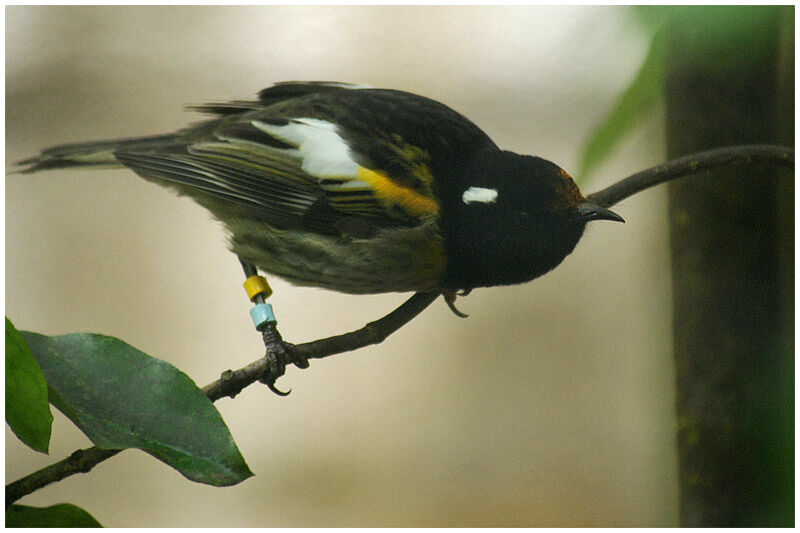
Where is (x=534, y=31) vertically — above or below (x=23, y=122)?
above

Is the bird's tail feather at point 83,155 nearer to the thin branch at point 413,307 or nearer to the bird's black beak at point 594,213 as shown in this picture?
the thin branch at point 413,307

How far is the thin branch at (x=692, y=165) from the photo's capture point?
103cm

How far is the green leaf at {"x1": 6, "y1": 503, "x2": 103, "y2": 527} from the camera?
0.84 meters

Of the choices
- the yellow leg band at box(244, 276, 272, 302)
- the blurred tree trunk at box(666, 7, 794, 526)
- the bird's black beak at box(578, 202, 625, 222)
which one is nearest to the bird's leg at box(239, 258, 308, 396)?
the yellow leg band at box(244, 276, 272, 302)

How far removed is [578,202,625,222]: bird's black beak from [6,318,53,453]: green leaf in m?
0.68

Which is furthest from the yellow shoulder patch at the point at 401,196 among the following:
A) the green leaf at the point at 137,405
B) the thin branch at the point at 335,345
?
the green leaf at the point at 137,405

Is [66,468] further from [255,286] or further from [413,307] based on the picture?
[413,307]

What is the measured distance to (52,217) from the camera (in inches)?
44.2

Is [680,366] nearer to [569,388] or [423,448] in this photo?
[569,388]

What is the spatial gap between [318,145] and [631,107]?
51cm

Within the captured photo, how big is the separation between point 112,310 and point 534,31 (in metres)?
0.81

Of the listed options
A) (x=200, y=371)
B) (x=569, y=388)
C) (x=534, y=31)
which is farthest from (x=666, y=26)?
(x=200, y=371)

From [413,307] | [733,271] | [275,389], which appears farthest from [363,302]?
[733,271]

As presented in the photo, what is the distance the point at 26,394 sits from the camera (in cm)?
75
